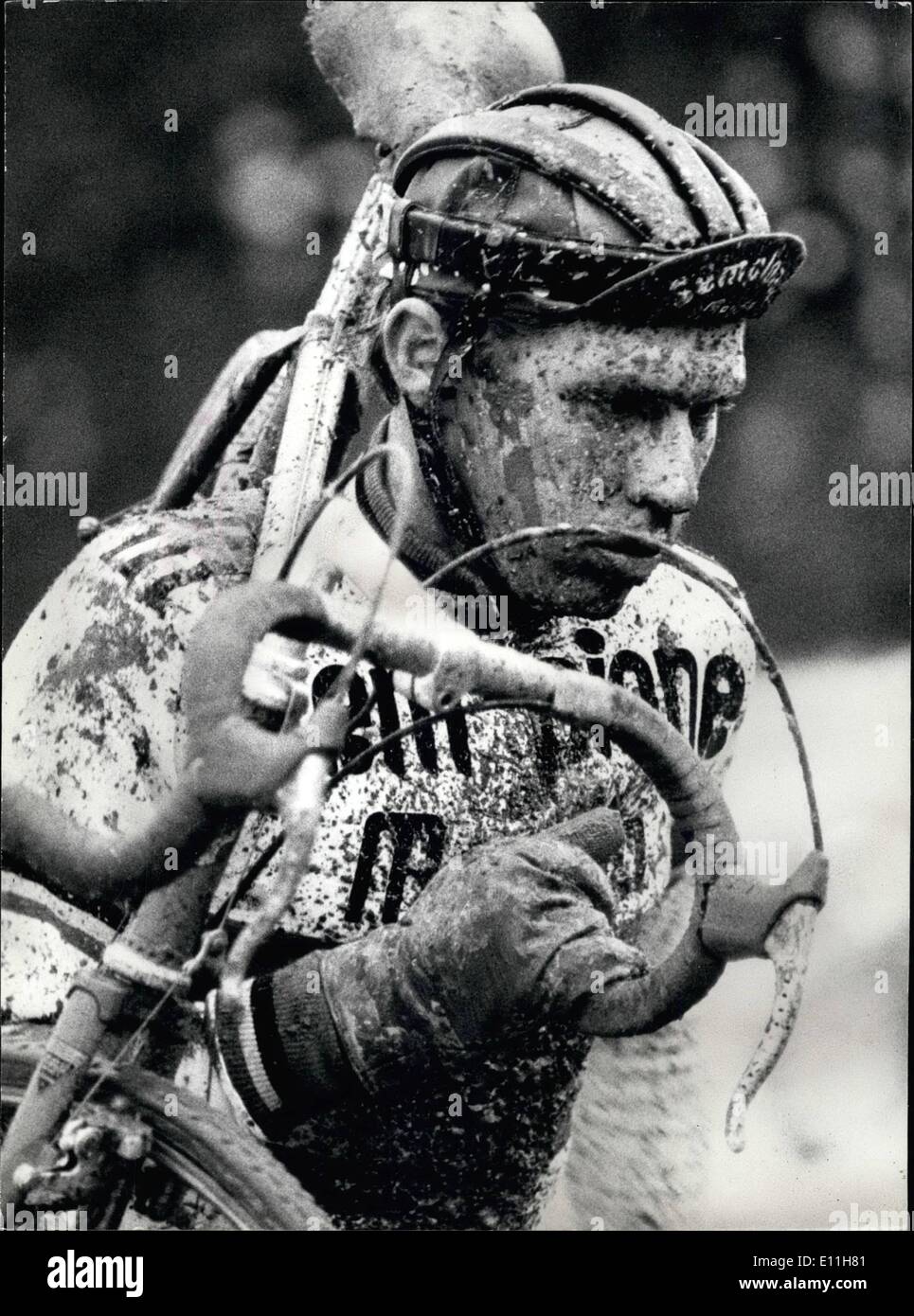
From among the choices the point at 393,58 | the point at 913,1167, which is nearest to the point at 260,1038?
the point at 913,1167

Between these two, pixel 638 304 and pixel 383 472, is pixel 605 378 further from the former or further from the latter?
pixel 383 472

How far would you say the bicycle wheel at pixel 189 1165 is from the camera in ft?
7.69

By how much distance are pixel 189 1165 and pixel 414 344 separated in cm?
100

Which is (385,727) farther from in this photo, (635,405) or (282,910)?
(635,405)

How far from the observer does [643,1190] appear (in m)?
2.62

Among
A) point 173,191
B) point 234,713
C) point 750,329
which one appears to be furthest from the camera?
point 750,329

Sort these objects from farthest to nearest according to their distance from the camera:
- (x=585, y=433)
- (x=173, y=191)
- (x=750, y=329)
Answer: (x=750, y=329) → (x=173, y=191) → (x=585, y=433)

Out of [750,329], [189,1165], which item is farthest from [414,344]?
[189,1165]

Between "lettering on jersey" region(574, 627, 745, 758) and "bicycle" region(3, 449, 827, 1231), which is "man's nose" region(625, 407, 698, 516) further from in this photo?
"lettering on jersey" region(574, 627, 745, 758)

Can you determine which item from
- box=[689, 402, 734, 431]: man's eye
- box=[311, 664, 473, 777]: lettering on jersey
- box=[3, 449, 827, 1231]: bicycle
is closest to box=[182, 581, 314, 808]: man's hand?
box=[3, 449, 827, 1231]: bicycle

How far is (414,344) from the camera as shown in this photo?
2.40 m

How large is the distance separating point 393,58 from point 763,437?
2.25 feet

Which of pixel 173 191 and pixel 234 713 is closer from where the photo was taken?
pixel 234 713

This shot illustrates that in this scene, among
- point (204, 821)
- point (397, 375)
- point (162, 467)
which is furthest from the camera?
point (162, 467)
